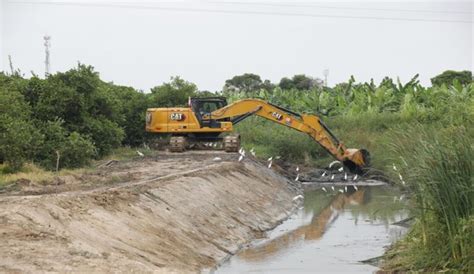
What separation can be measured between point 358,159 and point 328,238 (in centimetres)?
1346

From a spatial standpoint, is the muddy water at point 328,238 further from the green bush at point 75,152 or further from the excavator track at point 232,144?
the green bush at point 75,152

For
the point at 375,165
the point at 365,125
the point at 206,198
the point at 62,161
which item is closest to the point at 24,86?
the point at 62,161

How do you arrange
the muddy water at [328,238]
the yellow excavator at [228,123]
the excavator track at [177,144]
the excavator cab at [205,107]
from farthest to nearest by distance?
1. the excavator cab at [205,107]
2. the yellow excavator at [228,123]
3. the excavator track at [177,144]
4. the muddy water at [328,238]

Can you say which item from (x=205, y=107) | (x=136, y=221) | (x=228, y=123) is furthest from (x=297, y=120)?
(x=136, y=221)

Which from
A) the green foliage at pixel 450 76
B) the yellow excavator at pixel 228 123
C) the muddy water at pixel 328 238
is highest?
the green foliage at pixel 450 76

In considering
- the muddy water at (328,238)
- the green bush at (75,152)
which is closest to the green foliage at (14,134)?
the green bush at (75,152)

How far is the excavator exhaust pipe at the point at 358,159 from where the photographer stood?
30453 mm

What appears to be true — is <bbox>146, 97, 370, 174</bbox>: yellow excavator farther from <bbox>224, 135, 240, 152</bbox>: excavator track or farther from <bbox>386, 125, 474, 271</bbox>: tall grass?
<bbox>386, 125, 474, 271</bbox>: tall grass

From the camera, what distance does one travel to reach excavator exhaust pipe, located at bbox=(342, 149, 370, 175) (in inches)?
1199

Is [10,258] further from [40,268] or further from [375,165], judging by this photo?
[375,165]

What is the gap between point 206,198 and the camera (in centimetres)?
1895

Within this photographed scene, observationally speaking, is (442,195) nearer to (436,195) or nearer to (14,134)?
(436,195)

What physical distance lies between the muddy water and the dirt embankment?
0.60 meters

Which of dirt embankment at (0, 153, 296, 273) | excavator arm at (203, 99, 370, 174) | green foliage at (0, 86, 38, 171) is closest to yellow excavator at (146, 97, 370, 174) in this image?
excavator arm at (203, 99, 370, 174)
